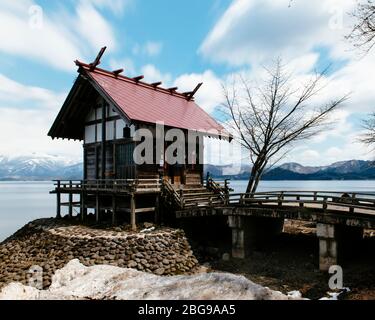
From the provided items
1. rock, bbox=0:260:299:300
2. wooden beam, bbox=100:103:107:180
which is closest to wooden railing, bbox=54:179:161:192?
wooden beam, bbox=100:103:107:180

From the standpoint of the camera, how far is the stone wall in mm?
16188

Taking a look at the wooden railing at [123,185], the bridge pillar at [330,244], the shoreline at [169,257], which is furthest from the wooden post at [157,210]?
the bridge pillar at [330,244]

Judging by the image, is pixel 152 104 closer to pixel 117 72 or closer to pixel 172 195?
pixel 117 72

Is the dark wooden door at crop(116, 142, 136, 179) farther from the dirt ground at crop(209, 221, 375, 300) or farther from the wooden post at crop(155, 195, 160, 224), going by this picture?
the dirt ground at crop(209, 221, 375, 300)

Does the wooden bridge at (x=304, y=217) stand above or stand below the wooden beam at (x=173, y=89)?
below

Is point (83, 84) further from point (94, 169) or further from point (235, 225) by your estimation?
point (235, 225)

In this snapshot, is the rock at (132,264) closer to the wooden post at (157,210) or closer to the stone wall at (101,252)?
the stone wall at (101,252)

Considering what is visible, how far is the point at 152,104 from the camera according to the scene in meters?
24.3

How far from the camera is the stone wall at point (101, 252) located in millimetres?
16188

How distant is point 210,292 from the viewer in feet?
26.2

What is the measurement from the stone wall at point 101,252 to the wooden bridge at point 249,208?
82.8 inches

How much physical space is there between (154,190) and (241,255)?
691cm

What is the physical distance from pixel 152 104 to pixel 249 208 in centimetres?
1133
